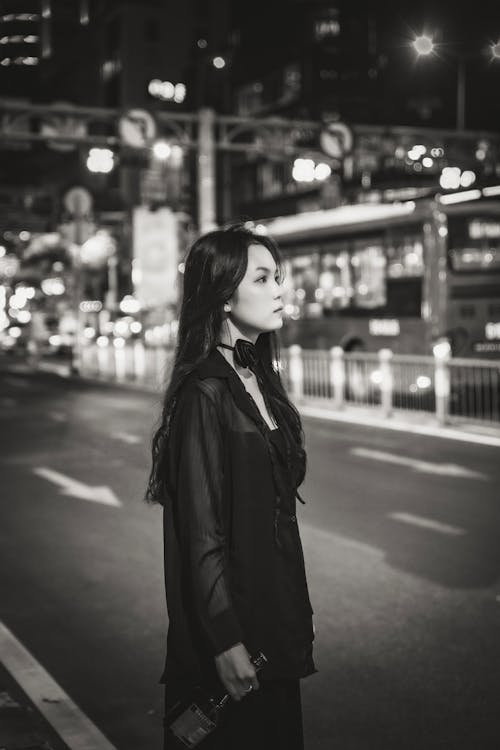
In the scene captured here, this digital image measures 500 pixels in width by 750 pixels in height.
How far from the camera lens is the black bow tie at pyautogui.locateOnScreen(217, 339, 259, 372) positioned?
10.4ft

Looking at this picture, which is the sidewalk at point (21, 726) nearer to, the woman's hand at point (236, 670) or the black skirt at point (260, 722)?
the black skirt at point (260, 722)

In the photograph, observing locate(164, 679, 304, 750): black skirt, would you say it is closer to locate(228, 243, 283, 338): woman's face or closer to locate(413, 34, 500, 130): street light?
locate(228, 243, 283, 338): woman's face

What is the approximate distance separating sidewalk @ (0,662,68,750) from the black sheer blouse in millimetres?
1960

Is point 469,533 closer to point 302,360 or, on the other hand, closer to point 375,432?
point 375,432

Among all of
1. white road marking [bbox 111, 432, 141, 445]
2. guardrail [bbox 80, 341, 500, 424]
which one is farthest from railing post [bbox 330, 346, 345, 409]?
white road marking [bbox 111, 432, 141, 445]

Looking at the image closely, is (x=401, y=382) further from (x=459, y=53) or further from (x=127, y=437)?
(x=459, y=53)

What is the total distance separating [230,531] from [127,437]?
13935 mm

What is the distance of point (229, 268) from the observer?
10.3 feet

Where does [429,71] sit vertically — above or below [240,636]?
above

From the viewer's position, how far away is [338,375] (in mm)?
19609

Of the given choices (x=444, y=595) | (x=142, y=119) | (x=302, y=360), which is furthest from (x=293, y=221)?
(x=444, y=595)

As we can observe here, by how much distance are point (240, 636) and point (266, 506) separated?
0.36 meters

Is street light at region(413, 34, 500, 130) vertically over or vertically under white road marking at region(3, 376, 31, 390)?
over

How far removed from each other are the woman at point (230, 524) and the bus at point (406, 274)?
1896 cm
